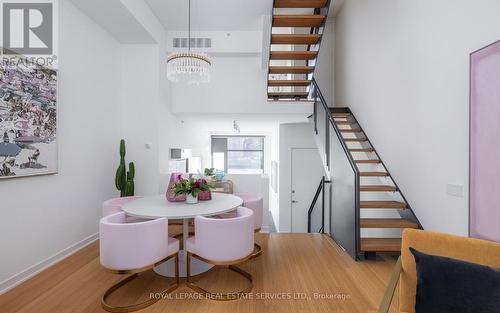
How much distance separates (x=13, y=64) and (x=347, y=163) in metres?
3.87

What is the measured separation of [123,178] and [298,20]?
3.70m

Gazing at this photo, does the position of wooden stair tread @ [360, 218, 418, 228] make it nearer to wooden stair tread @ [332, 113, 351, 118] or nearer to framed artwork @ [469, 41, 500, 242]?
framed artwork @ [469, 41, 500, 242]

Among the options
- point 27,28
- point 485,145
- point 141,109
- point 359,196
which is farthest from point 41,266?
point 485,145

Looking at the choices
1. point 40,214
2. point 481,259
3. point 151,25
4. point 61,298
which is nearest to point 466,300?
point 481,259

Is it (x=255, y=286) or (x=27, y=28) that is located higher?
(x=27, y=28)

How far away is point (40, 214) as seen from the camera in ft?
9.39

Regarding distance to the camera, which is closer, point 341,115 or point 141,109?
point 141,109

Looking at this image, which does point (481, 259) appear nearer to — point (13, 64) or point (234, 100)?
point (13, 64)

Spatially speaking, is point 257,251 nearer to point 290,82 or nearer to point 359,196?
point 359,196

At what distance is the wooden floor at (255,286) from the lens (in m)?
2.19

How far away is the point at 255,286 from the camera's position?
2523mm

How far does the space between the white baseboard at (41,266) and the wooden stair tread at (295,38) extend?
409cm

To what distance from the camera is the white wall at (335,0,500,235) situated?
247 cm

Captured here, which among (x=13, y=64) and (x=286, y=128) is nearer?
(x=13, y=64)
